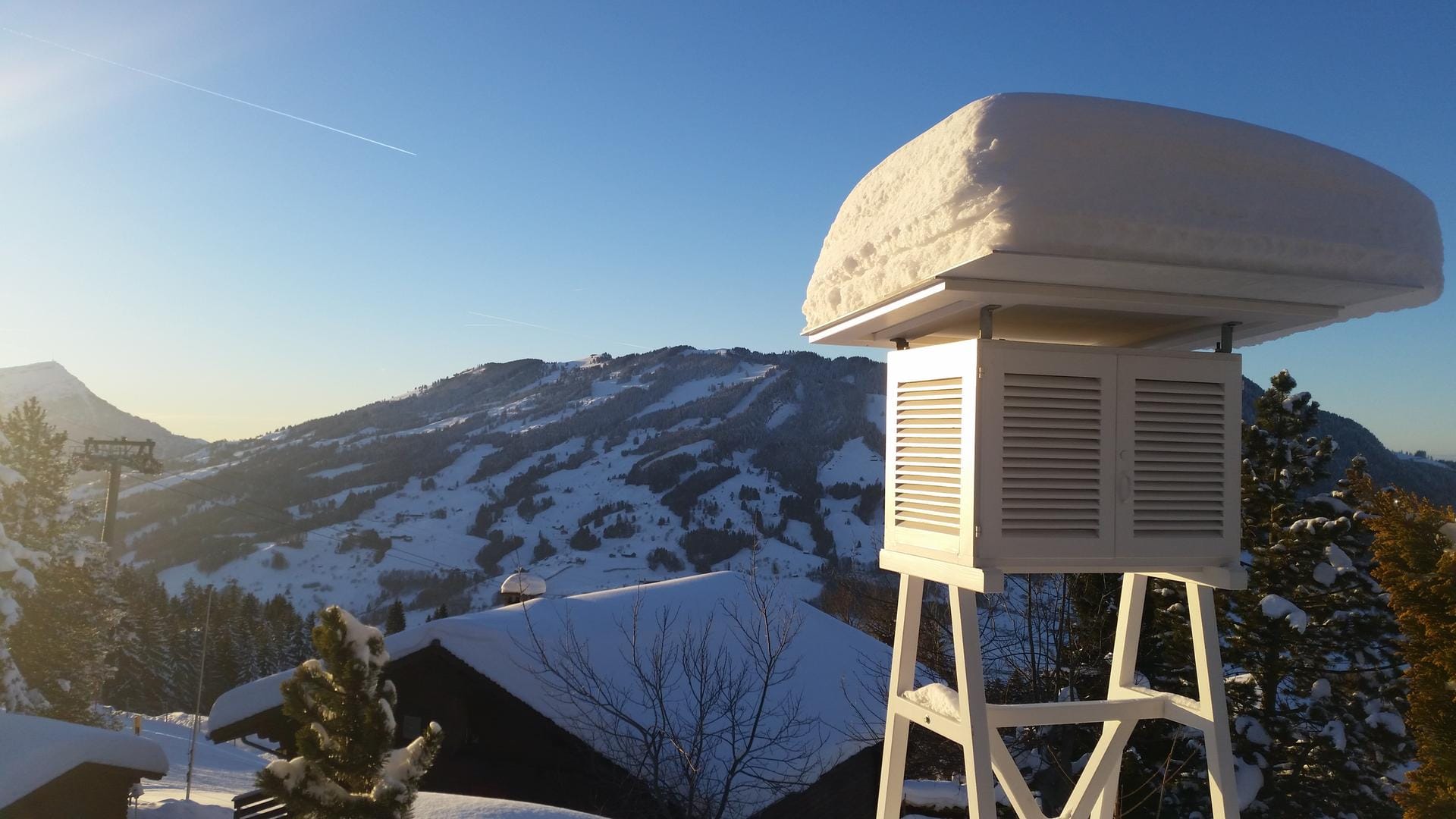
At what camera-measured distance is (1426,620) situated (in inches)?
137

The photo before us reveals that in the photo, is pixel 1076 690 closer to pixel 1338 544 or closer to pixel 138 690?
pixel 1338 544

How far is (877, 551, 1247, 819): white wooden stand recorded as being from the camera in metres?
2.76

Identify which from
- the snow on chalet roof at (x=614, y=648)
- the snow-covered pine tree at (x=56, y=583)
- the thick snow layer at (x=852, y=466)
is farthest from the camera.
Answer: the thick snow layer at (x=852, y=466)

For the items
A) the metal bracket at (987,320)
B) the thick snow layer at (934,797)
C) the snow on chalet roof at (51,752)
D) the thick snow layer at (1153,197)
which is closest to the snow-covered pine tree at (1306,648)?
the thick snow layer at (934,797)

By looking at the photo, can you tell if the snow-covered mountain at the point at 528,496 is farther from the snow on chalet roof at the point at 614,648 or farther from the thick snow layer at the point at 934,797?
the thick snow layer at the point at 934,797

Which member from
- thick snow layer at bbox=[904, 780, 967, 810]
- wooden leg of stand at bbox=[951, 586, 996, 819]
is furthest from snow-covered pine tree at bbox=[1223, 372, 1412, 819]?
wooden leg of stand at bbox=[951, 586, 996, 819]

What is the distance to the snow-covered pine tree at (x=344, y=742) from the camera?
3.39 m

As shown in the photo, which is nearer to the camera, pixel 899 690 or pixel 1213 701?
pixel 1213 701

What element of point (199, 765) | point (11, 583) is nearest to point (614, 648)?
point (11, 583)

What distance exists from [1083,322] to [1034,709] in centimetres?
152

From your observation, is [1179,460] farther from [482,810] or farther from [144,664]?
[144,664]

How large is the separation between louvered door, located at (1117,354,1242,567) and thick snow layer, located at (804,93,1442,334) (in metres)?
0.56

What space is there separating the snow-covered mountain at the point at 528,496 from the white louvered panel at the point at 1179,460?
52804 mm

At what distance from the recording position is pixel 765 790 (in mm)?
8953
